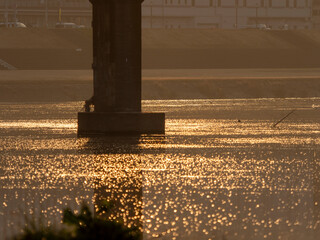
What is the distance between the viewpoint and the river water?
42.0 ft

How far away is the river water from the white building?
5206 inches

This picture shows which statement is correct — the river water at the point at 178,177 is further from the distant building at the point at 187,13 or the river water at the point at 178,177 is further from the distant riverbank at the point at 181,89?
the distant building at the point at 187,13

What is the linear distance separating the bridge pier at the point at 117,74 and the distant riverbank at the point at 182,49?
55339 millimetres

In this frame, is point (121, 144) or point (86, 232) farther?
point (121, 144)

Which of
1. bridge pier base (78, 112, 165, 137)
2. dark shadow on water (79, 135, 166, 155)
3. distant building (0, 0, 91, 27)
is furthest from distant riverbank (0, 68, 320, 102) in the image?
distant building (0, 0, 91, 27)

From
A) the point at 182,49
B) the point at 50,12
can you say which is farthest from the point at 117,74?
the point at 50,12

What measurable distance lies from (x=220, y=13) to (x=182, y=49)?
68.6 metres

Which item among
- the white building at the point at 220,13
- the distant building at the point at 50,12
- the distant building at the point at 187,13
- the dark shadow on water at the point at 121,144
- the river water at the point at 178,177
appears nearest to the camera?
the river water at the point at 178,177

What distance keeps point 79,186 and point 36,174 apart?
7.29ft

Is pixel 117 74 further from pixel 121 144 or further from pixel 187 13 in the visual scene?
pixel 187 13

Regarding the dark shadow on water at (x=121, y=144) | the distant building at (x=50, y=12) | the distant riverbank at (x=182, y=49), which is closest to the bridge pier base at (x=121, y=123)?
the dark shadow on water at (x=121, y=144)

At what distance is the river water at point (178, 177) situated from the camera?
1281cm

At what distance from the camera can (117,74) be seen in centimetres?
2947

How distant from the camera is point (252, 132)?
30.2 meters
